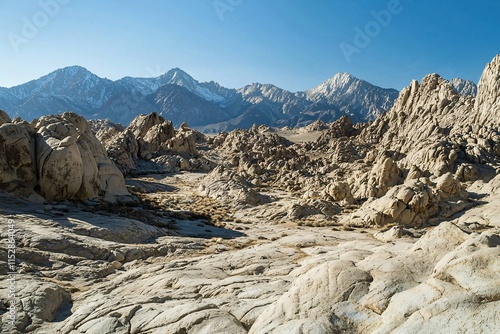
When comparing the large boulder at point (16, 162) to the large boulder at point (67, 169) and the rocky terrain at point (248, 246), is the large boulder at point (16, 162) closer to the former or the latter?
the rocky terrain at point (248, 246)

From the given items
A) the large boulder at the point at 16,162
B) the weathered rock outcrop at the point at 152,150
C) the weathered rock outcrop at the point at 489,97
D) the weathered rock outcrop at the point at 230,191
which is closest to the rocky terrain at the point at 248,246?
the large boulder at the point at 16,162

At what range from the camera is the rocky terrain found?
860 centimetres

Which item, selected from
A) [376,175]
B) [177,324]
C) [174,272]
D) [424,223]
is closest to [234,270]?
[174,272]

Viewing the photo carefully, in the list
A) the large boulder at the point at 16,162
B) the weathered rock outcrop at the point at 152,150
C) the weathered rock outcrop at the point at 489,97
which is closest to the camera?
the large boulder at the point at 16,162

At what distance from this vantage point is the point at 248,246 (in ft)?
76.5

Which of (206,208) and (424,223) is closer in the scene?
(424,223)

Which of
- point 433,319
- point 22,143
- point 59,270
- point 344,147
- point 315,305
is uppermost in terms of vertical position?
point 344,147

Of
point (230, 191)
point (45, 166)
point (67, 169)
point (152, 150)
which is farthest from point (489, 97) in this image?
point (152, 150)

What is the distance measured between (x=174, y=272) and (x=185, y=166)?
6191cm

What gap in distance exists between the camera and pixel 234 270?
52.2ft

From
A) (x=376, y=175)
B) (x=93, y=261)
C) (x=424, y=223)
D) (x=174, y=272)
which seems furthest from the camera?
(x=376, y=175)

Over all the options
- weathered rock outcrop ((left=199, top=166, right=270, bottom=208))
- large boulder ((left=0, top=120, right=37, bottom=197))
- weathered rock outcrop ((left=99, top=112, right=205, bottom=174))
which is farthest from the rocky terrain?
weathered rock outcrop ((left=99, top=112, right=205, bottom=174))

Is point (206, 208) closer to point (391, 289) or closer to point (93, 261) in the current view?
point (93, 261)

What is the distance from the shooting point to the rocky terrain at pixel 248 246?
339 inches
